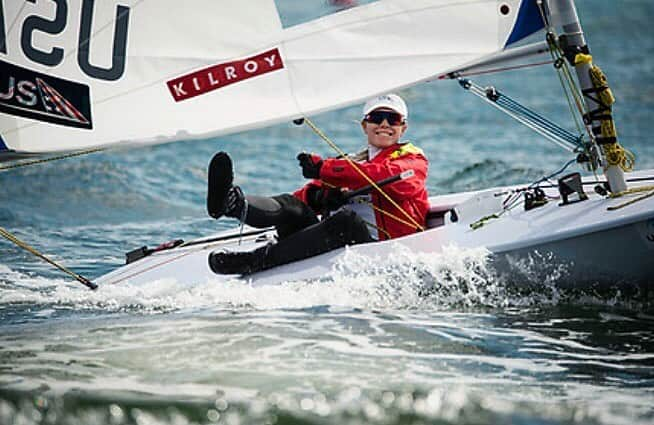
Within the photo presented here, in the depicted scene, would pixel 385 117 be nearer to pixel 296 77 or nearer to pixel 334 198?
pixel 334 198

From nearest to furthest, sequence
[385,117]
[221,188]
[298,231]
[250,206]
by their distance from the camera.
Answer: [221,188] → [250,206] → [298,231] → [385,117]

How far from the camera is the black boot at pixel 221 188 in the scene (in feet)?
13.7

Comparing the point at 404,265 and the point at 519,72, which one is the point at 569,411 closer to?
the point at 404,265

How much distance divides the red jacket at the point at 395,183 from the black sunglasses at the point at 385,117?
114mm

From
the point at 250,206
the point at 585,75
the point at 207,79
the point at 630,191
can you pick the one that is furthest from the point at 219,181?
the point at 630,191

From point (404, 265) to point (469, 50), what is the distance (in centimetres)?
91

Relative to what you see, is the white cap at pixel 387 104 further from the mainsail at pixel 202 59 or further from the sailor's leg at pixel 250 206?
the sailor's leg at pixel 250 206

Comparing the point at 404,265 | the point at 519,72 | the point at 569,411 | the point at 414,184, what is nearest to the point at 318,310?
the point at 404,265

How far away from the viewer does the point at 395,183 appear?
4668 mm

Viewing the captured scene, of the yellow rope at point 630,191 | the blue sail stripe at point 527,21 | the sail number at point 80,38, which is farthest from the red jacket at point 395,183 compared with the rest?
the sail number at point 80,38

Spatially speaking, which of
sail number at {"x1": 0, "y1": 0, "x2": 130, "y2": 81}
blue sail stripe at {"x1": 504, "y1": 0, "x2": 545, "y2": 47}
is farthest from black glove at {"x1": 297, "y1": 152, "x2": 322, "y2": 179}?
blue sail stripe at {"x1": 504, "y1": 0, "x2": 545, "y2": 47}

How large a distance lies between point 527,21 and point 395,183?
0.87m

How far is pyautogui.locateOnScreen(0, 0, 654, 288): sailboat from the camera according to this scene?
13.7 feet

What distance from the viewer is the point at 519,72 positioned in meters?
15.6
